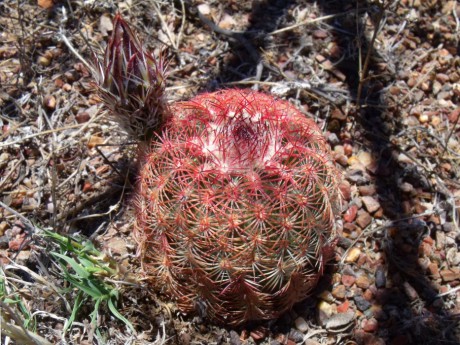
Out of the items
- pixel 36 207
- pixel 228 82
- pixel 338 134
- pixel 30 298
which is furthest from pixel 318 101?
pixel 30 298

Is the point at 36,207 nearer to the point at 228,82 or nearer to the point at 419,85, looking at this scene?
the point at 228,82

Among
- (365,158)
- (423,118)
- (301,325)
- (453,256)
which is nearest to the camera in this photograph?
(301,325)

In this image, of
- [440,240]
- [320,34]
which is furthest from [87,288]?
[320,34]

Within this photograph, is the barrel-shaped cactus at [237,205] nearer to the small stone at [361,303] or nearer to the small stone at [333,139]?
the small stone at [361,303]

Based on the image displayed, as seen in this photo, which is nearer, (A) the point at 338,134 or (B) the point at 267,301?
(B) the point at 267,301

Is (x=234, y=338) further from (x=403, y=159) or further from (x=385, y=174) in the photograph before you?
(x=403, y=159)

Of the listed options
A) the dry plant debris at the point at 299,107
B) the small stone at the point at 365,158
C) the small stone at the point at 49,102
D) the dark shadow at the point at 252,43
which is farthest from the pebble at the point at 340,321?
the small stone at the point at 49,102

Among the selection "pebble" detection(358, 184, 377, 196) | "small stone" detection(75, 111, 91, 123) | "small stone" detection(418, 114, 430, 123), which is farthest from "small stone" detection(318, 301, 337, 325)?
"small stone" detection(75, 111, 91, 123)
